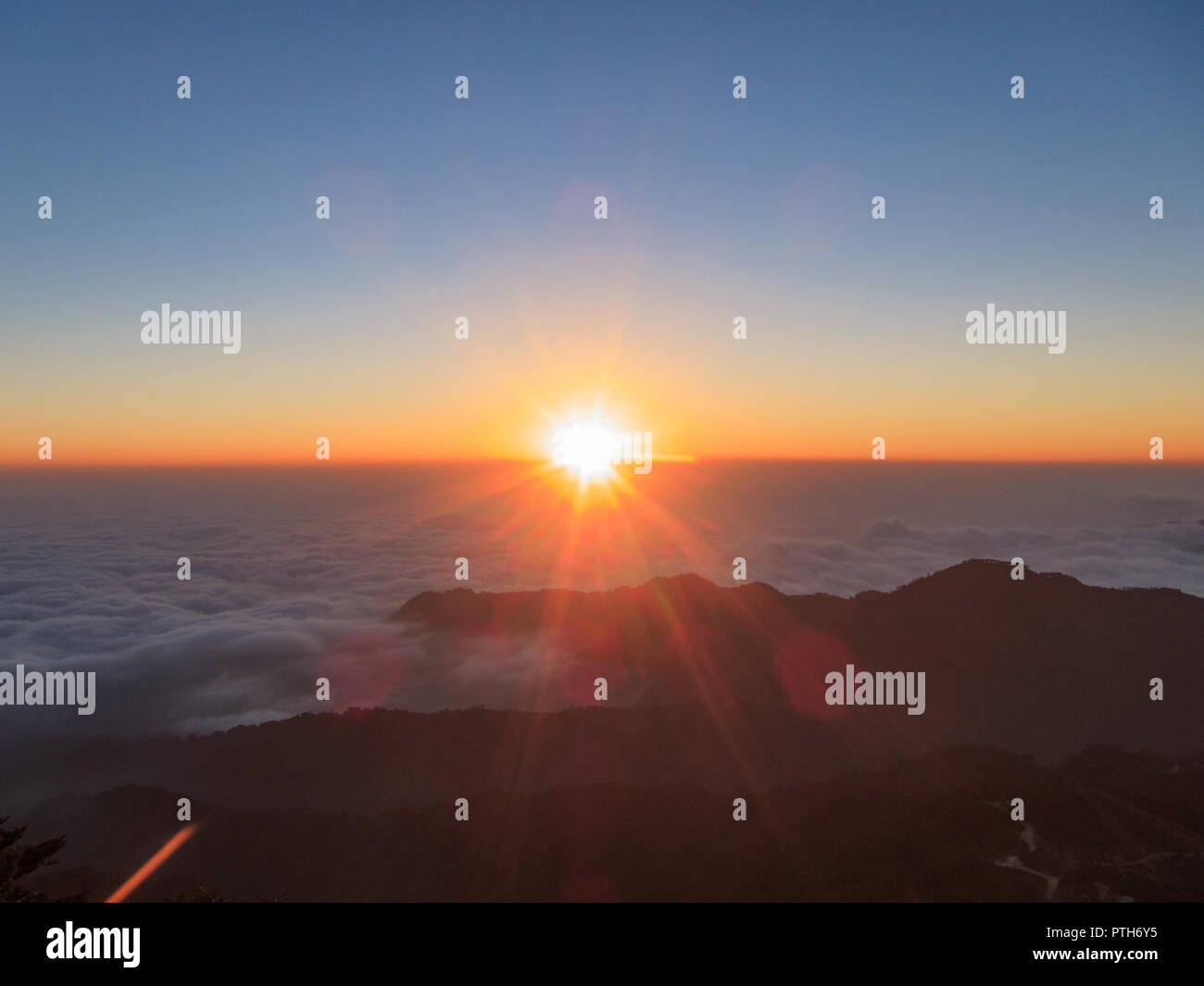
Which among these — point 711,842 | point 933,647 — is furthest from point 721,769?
point 933,647

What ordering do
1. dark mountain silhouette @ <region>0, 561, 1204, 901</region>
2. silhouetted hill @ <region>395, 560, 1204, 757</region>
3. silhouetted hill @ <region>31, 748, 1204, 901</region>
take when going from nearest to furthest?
1. silhouetted hill @ <region>31, 748, 1204, 901</region>
2. dark mountain silhouette @ <region>0, 561, 1204, 901</region>
3. silhouetted hill @ <region>395, 560, 1204, 757</region>

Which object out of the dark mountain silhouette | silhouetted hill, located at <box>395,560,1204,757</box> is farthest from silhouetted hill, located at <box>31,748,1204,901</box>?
silhouetted hill, located at <box>395,560,1204,757</box>

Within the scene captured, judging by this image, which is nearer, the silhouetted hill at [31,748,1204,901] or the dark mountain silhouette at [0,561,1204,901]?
the silhouetted hill at [31,748,1204,901]

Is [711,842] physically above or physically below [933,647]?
below

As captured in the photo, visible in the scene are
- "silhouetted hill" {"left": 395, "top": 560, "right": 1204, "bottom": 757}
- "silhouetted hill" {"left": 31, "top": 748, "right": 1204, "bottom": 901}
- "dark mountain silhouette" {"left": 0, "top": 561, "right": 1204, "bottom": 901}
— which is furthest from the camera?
"silhouetted hill" {"left": 395, "top": 560, "right": 1204, "bottom": 757}

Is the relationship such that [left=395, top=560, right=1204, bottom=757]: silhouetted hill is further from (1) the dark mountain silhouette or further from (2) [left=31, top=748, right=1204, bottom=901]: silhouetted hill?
(2) [left=31, top=748, right=1204, bottom=901]: silhouetted hill

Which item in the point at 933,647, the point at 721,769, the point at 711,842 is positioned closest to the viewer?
the point at 711,842

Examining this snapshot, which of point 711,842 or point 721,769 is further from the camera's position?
point 721,769

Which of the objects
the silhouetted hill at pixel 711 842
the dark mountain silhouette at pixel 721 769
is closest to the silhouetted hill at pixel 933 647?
the dark mountain silhouette at pixel 721 769

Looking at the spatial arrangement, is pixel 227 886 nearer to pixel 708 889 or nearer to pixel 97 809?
pixel 97 809

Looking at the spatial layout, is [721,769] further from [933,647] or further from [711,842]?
[933,647]

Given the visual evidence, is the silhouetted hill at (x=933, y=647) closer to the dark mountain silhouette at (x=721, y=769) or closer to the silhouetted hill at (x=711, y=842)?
the dark mountain silhouette at (x=721, y=769)
